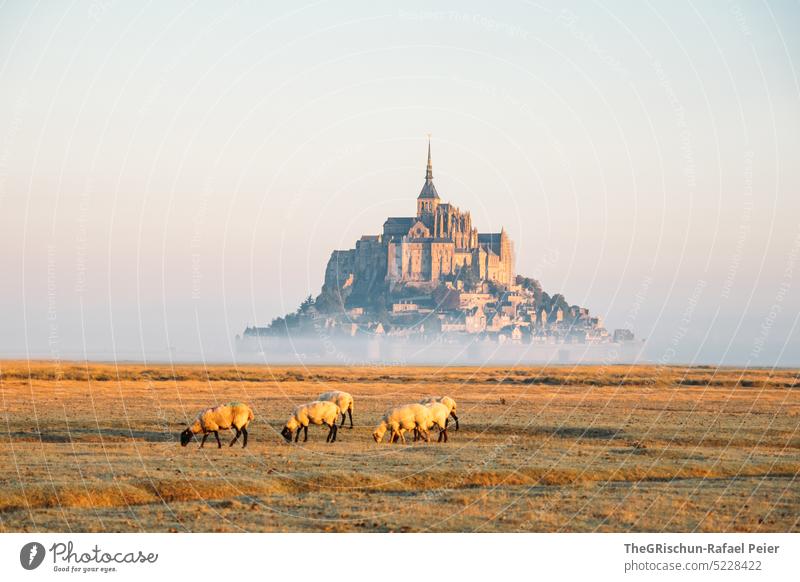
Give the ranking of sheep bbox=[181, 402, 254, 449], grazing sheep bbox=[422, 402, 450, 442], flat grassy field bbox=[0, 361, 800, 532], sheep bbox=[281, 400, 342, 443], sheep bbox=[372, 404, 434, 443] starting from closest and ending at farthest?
flat grassy field bbox=[0, 361, 800, 532] → sheep bbox=[181, 402, 254, 449] → sheep bbox=[372, 404, 434, 443] → sheep bbox=[281, 400, 342, 443] → grazing sheep bbox=[422, 402, 450, 442]

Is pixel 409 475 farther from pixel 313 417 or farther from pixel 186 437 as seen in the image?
pixel 186 437

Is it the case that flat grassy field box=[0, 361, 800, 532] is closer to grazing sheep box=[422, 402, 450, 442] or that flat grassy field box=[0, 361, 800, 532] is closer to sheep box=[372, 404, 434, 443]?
sheep box=[372, 404, 434, 443]

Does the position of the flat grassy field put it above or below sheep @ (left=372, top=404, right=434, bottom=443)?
below

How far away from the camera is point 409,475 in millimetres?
24828

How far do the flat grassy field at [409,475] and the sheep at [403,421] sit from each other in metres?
0.61

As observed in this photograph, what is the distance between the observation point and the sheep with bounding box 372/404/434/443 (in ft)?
99.6

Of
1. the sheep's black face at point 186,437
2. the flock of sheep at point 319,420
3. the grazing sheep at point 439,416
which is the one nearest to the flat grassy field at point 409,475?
the sheep's black face at point 186,437

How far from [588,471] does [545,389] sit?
4227cm

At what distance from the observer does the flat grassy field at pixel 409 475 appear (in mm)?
20359

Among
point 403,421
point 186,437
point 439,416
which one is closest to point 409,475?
point 403,421

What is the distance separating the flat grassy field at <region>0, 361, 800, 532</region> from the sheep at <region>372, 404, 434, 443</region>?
61cm

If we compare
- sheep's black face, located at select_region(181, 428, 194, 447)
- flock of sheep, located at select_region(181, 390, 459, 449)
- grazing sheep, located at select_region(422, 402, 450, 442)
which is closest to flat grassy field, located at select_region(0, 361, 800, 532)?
sheep's black face, located at select_region(181, 428, 194, 447)

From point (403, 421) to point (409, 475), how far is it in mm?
5746

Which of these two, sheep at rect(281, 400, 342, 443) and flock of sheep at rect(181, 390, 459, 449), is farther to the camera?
sheep at rect(281, 400, 342, 443)
